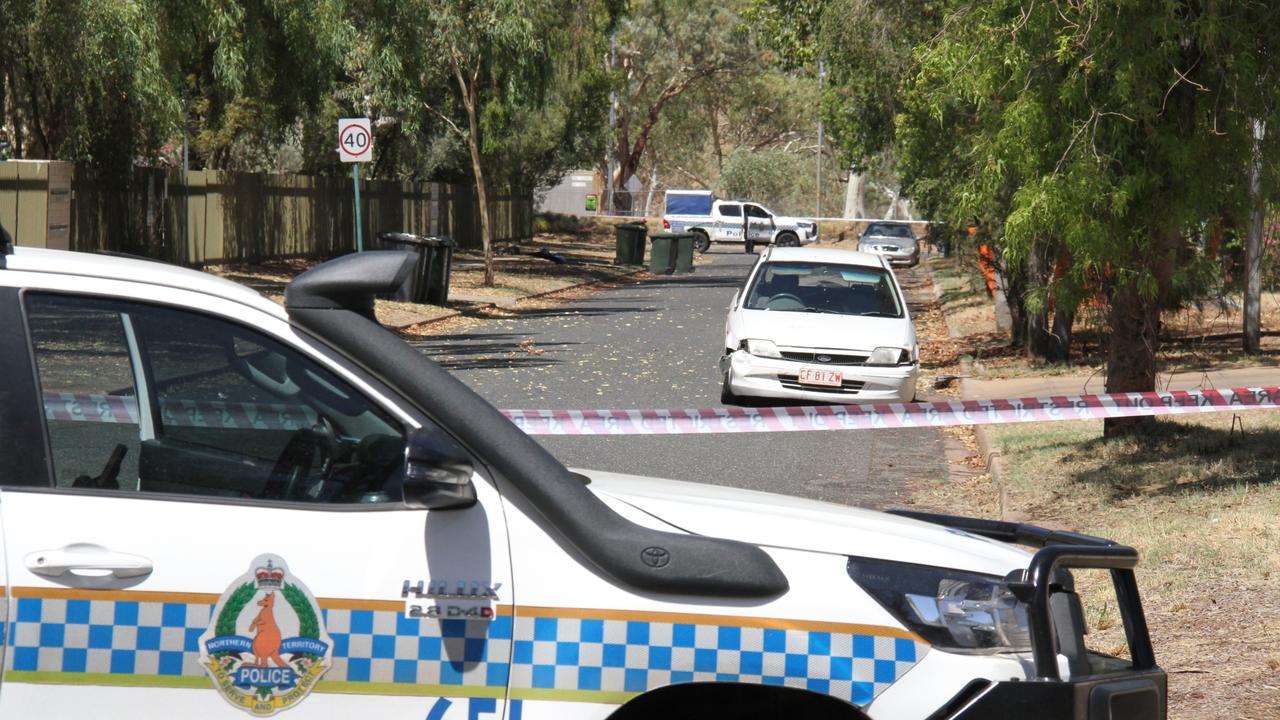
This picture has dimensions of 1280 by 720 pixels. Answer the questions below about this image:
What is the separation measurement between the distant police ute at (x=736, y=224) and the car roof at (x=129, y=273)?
50479mm

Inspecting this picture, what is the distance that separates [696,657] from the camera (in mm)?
2963

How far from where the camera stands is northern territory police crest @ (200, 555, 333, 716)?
2.88 metres

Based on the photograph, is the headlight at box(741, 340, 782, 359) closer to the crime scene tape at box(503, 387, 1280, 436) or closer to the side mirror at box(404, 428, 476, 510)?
the crime scene tape at box(503, 387, 1280, 436)

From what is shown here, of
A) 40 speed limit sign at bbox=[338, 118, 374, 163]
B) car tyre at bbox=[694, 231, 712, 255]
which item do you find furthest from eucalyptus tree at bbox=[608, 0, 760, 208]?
40 speed limit sign at bbox=[338, 118, 374, 163]

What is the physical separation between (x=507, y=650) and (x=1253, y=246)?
1325 centimetres

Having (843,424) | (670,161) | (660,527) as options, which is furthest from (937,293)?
(670,161)

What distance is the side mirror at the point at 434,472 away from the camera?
281 centimetres

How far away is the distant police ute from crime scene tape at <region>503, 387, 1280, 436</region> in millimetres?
45270

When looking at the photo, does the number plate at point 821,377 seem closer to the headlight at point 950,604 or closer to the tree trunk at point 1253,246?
the tree trunk at point 1253,246

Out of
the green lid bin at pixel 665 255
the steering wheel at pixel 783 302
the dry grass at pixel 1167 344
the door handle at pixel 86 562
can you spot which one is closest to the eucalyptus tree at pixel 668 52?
the green lid bin at pixel 665 255

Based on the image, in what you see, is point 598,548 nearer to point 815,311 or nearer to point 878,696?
point 878,696

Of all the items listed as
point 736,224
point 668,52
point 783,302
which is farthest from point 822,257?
point 668,52

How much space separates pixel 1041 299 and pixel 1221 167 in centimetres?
205

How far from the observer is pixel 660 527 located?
3111 mm
